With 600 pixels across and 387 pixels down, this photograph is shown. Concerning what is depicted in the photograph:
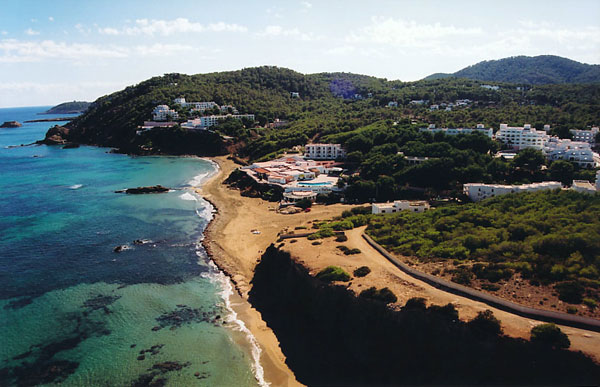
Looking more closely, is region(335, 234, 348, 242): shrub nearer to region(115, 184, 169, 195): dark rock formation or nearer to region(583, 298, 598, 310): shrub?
region(583, 298, 598, 310): shrub

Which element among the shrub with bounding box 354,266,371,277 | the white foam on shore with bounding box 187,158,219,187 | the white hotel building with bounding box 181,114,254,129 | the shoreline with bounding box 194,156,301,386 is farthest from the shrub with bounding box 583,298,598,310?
the white hotel building with bounding box 181,114,254,129

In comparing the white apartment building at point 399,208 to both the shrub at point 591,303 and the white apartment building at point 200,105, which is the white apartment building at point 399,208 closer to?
the shrub at point 591,303

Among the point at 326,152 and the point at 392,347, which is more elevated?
the point at 326,152

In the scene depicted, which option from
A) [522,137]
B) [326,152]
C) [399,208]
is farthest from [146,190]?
[522,137]

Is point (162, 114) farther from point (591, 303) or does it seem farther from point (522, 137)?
point (591, 303)

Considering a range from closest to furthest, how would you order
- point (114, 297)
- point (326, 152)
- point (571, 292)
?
point (571, 292), point (114, 297), point (326, 152)

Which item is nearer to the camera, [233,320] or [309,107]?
[233,320]
